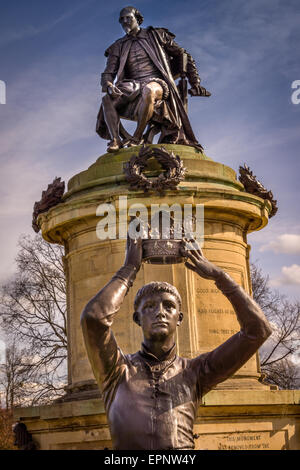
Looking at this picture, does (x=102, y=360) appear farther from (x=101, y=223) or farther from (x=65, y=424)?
(x=101, y=223)

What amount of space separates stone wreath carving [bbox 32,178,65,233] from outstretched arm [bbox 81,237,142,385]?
7.57 metres

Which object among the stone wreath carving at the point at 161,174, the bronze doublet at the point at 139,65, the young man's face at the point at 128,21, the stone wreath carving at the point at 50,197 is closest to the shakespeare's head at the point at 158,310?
the stone wreath carving at the point at 161,174

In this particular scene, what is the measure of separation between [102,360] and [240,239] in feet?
24.5

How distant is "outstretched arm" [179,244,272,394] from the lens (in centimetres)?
395

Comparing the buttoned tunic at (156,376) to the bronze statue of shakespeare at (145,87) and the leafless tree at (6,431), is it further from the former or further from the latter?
the leafless tree at (6,431)

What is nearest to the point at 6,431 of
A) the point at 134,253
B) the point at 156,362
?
the point at 156,362

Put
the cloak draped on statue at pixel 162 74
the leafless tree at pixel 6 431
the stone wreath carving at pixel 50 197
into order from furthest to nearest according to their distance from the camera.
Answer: the leafless tree at pixel 6 431
the cloak draped on statue at pixel 162 74
the stone wreath carving at pixel 50 197

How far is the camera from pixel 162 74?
12.2 meters

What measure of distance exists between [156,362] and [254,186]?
7.79 m

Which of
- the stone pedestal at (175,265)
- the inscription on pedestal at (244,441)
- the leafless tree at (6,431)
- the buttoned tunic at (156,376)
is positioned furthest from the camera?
the leafless tree at (6,431)

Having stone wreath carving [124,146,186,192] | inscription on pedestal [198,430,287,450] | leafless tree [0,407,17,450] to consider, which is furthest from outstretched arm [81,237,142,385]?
leafless tree [0,407,17,450]

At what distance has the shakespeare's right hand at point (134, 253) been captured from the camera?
13.1 ft

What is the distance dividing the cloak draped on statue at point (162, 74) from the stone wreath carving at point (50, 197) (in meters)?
1.51
